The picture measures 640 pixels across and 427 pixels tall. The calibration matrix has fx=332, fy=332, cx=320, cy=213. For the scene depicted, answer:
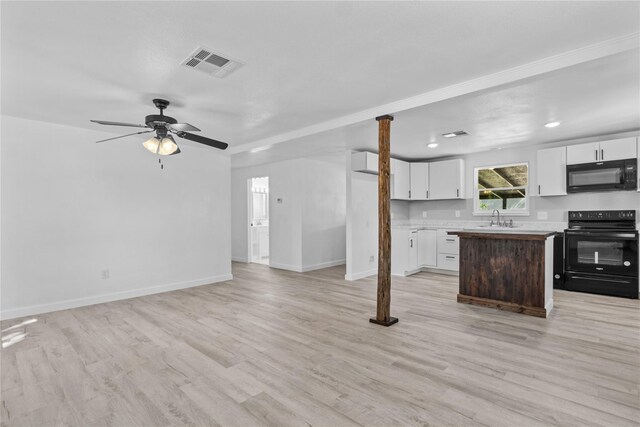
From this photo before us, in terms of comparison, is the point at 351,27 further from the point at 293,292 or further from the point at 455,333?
the point at 293,292

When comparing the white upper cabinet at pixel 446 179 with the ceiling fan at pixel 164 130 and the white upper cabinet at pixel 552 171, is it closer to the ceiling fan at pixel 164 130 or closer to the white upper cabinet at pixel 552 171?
the white upper cabinet at pixel 552 171

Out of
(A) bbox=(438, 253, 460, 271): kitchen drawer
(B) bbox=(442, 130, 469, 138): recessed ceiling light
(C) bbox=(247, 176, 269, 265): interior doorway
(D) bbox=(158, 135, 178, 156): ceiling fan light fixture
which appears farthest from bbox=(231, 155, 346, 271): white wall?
(D) bbox=(158, 135, 178, 156): ceiling fan light fixture

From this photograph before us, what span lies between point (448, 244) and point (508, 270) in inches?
93.1

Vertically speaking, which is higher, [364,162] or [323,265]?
[364,162]

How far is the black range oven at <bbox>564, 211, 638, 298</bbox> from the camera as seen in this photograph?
470cm

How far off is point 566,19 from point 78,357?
14.7ft

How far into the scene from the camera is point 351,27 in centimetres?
222

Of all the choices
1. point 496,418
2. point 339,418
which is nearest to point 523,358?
point 496,418

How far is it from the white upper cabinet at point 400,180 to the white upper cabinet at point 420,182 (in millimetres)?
103

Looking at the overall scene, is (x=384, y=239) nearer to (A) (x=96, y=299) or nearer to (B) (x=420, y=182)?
(B) (x=420, y=182)

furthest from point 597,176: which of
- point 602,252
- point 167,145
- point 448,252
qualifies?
point 167,145

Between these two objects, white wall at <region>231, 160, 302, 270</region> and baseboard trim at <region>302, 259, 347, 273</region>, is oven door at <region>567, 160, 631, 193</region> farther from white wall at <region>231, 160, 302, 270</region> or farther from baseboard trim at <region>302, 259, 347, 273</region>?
white wall at <region>231, 160, 302, 270</region>

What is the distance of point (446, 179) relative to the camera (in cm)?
669

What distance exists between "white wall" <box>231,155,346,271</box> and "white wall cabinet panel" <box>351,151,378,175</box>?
124 centimetres
